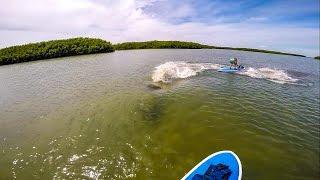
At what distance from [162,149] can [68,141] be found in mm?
5109

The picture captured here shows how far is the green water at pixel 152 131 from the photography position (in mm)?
10742

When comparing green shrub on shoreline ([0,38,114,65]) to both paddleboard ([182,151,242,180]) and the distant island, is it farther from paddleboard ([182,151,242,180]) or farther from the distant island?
paddleboard ([182,151,242,180])

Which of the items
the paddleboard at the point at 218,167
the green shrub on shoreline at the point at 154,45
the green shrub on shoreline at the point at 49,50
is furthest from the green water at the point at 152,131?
the green shrub on shoreline at the point at 154,45

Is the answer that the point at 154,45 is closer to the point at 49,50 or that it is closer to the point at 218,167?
the point at 49,50

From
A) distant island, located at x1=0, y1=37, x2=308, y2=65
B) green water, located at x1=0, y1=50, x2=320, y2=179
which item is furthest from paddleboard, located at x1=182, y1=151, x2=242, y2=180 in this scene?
distant island, located at x1=0, y1=37, x2=308, y2=65

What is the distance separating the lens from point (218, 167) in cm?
1014

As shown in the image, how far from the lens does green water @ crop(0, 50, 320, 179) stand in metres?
10.7

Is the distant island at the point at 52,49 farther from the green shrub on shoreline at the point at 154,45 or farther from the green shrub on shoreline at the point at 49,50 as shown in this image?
the green shrub on shoreline at the point at 154,45

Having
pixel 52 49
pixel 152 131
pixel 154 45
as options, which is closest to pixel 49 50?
pixel 52 49

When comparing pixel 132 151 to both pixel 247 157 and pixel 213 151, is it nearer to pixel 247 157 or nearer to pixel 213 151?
pixel 213 151

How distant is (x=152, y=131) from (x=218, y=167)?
4761 millimetres

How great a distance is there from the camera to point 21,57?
2194 inches

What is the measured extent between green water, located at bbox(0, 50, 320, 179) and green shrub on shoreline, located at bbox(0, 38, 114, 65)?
3760 centimetres

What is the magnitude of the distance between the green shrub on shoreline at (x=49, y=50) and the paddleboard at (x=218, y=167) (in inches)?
2254
